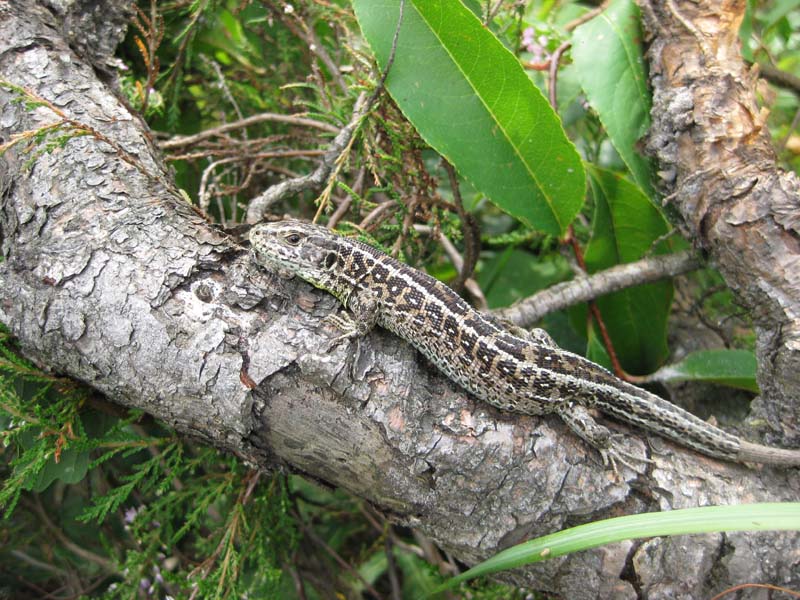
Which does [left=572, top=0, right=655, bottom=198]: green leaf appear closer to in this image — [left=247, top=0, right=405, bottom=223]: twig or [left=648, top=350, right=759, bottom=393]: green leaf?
[left=648, top=350, right=759, bottom=393]: green leaf

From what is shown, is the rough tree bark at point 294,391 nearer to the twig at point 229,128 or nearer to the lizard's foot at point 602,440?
the lizard's foot at point 602,440

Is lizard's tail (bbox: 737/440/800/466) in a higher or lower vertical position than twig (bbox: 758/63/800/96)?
lower

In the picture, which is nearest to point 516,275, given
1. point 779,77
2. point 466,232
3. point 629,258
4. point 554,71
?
point 629,258

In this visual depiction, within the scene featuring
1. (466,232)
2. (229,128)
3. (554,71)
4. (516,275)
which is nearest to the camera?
(466,232)

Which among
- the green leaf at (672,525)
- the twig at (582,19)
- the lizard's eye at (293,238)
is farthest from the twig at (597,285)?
the twig at (582,19)

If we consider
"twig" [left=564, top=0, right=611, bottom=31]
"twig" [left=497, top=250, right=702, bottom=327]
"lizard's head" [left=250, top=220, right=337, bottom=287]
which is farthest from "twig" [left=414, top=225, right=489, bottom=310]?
"twig" [left=564, top=0, right=611, bottom=31]

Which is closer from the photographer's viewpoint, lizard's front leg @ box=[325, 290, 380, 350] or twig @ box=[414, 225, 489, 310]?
lizard's front leg @ box=[325, 290, 380, 350]

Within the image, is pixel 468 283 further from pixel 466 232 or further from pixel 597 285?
pixel 597 285
